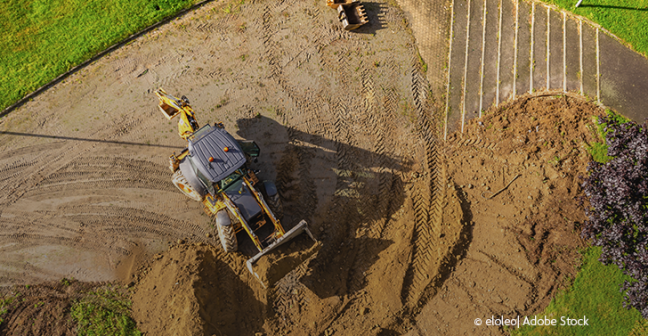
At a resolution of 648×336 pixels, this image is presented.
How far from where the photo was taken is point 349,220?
11.3 m

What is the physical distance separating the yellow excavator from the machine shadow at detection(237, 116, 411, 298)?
1.10m

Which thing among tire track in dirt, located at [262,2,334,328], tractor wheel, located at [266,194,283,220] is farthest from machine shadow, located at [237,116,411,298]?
tractor wheel, located at [266,194,283,220]

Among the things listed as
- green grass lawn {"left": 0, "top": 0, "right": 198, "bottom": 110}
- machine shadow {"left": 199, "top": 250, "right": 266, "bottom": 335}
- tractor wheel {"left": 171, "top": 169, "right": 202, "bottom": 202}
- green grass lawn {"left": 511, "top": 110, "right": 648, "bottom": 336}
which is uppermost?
green grass lawn {"left": 0, "top": 0, "right": 198, "bottom": 110}

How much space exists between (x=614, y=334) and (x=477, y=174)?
587 centimetres

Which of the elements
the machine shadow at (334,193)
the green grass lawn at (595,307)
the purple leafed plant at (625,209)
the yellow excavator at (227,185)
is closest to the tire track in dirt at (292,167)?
the machine shadow at (334,193)

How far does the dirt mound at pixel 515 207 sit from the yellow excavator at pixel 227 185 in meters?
4.83

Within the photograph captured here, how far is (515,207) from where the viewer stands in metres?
11.2

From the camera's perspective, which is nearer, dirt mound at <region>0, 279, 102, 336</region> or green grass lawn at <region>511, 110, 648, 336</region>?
dirt mound at <region>0, 279, 102, 336</region>

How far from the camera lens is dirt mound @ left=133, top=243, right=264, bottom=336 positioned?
959cm

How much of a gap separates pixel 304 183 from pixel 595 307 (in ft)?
30.6

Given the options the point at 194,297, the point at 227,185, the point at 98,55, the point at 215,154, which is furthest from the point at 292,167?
the point at 98,55

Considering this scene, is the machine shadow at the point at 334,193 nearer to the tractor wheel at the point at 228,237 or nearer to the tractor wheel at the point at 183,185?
the tractor wheel at the point at 228,237

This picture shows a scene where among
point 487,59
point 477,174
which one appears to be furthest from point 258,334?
point 487,59

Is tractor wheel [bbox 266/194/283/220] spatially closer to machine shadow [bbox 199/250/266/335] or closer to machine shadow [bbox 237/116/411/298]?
machine shadow [bbox 237/116/411/298]
